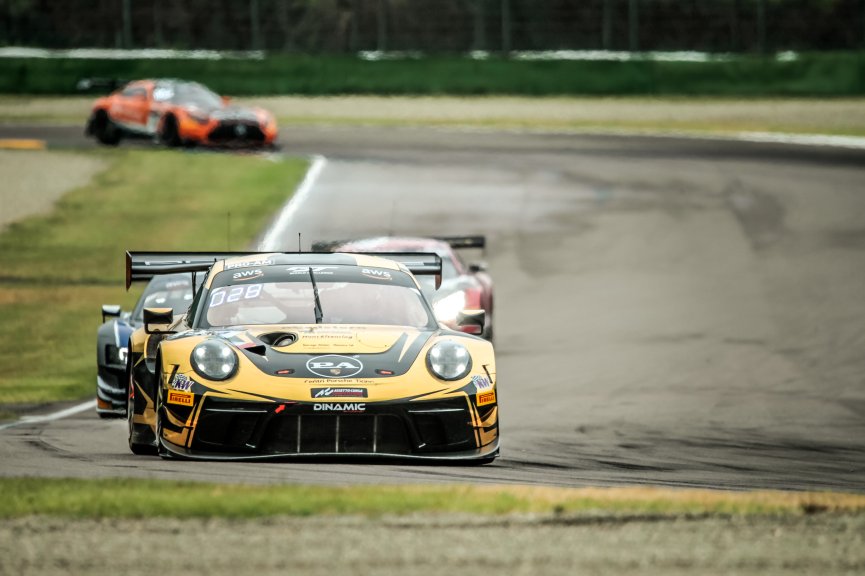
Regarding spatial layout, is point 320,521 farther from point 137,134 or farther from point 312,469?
point 137,134

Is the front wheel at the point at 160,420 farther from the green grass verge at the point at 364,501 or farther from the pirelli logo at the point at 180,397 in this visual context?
the green grass verge at the point at 364,501

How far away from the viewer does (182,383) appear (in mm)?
9094

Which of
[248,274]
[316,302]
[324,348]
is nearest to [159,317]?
[248,274]

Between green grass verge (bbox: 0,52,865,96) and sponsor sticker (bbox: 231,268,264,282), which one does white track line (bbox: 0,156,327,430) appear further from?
green grass verge (bbox: 0,52,865,96)

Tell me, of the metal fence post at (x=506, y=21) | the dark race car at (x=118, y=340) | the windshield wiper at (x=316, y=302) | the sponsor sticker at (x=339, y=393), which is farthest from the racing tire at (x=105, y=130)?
the sponsor sticker at (x=339, y=393)

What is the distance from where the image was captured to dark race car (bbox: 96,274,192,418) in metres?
13.2

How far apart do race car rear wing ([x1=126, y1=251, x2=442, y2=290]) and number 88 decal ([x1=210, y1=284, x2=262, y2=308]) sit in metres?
0.59

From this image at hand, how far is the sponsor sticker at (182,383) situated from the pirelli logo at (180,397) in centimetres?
2

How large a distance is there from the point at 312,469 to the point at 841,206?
59.3 feet

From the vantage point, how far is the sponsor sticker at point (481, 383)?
30.3ft

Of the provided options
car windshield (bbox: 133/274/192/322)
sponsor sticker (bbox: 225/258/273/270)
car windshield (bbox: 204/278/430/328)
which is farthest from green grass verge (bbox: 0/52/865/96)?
car windshield (bbox: 204/278/430/328)

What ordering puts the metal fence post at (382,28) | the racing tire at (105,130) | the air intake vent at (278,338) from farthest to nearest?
the metal fence post at (382,28), the racing tire at (105,130), the air intake vent at (278,338)

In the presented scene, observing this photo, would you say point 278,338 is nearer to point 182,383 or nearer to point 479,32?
point 182,383

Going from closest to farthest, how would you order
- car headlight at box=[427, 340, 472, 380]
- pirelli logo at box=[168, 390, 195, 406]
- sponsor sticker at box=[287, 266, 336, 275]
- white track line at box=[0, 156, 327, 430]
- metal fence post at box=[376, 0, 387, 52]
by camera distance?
pirelli logo at box=[168, 390, 195, 406] → car headlight at box=[427, 340, 472, 380] → sponsor sticker at box=[287, 266, 336, 275] → white track line at box=[0, 156, 327, 430] → metal fence post at box=[376, 0, 387, 52]
